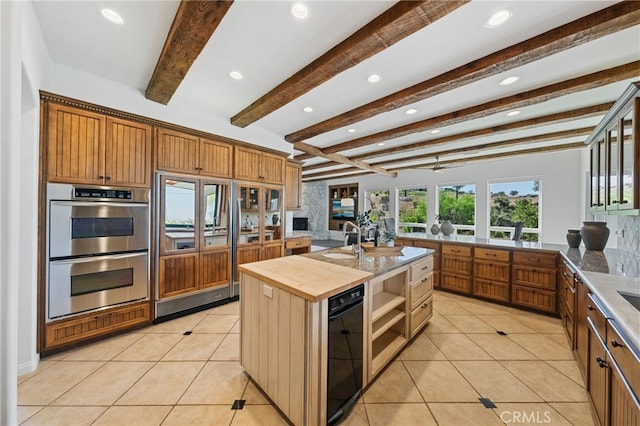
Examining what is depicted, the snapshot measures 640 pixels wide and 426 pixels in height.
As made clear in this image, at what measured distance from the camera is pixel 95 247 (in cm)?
235

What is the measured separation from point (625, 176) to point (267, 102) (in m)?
3.40

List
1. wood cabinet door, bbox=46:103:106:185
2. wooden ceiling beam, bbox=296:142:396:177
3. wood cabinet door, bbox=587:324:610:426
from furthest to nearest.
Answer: wooden ceiling beam, bbox=296:142:396:177 < wood cabinet door, bbox=46:103:106:185 < wood cabinet door, bbox=587:324:610:426

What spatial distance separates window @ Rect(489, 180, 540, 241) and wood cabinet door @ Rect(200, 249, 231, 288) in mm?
6057

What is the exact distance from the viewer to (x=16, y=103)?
1.22 meters

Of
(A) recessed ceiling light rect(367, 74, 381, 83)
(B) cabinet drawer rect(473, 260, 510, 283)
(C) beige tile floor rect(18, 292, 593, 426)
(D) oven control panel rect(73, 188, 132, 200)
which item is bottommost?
(C) beige tile floor rect(18, 292, 593, 426)

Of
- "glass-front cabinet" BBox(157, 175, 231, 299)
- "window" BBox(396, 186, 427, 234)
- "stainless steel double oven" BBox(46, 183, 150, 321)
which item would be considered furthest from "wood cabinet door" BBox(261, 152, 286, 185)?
"window" BBox(396, 186, 427, 234)

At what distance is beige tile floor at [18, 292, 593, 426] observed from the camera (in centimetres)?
157

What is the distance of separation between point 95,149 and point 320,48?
242 centimetres

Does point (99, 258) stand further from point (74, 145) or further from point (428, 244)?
point (428, 244)

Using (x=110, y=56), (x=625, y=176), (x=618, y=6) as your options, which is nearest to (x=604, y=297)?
(x=625, y=176)

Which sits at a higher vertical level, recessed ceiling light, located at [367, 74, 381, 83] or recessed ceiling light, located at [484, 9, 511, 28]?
recessed ceiling light, located at [367, 74, 381, 83]

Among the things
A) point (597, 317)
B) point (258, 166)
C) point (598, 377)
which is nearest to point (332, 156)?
point (258, 166)

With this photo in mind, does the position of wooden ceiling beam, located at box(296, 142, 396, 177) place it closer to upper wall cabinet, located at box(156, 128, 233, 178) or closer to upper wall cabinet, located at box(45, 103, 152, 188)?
upper wall cabinet, located at box(156, 128, 233, 178)

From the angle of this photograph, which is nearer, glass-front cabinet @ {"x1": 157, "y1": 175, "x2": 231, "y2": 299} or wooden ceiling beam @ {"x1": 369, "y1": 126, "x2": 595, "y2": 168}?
glass-front cabinet @ {"x1": 157, "y1": 175, "x2": 231, "y2": 299}
